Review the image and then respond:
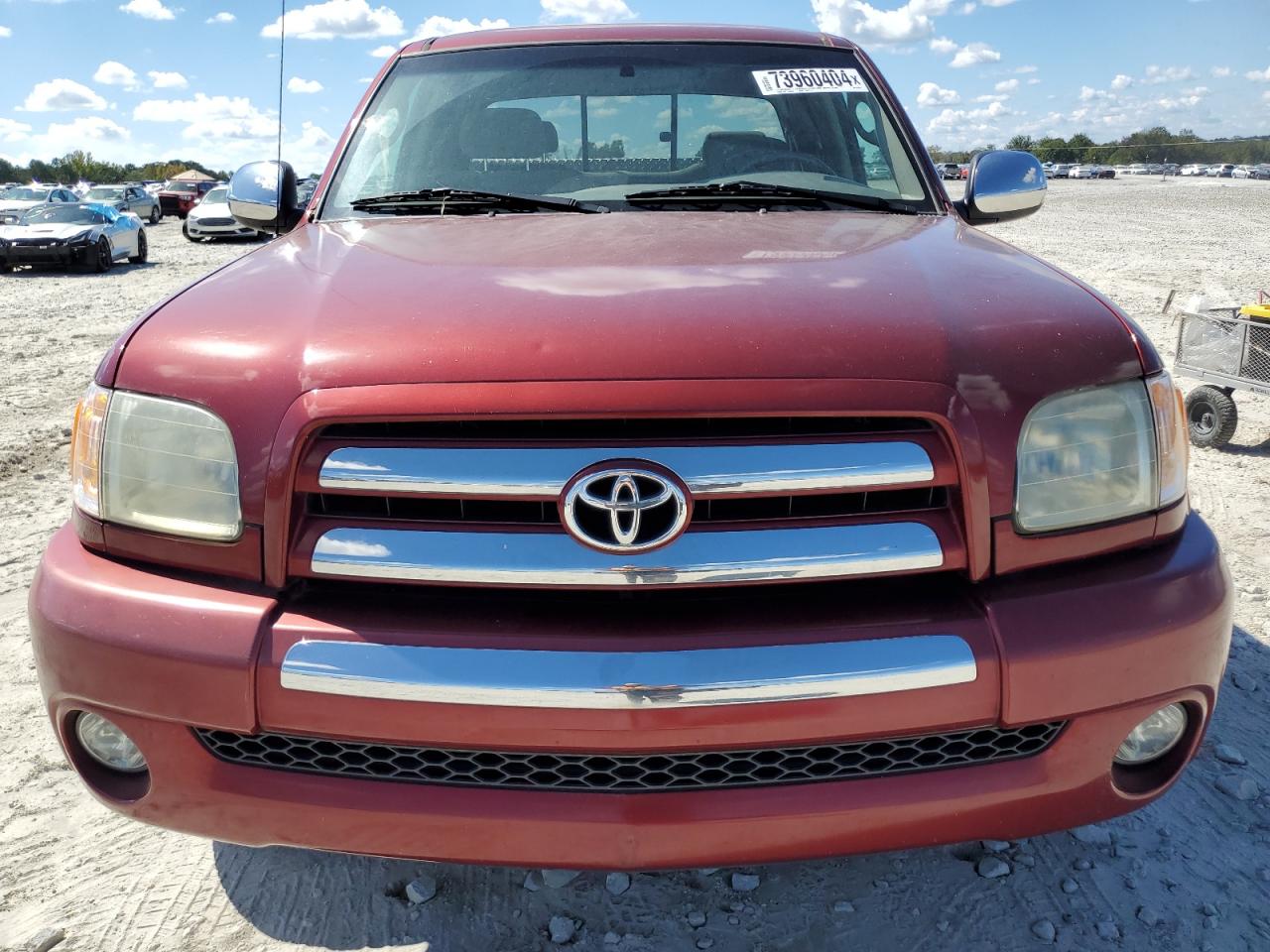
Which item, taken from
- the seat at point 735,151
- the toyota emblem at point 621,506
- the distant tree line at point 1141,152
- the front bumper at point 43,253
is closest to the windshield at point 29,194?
the front bumper at point 43,253

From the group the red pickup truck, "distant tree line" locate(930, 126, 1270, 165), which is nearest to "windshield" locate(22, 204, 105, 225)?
the red pickup truck

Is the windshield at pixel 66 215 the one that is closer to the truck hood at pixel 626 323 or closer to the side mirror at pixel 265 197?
the side mirror at pixel 265 197

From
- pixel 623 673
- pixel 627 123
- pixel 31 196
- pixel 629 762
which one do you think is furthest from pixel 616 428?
pixel 31 196

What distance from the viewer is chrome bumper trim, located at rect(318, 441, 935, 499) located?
1.57 m

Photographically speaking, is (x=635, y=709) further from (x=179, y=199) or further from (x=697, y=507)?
(x=179, y=199)

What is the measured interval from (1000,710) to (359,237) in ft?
5.63

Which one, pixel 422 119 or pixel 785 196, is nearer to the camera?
pixel 785 196

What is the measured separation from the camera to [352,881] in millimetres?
2230

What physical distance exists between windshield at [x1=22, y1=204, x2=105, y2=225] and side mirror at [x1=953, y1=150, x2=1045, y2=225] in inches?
688

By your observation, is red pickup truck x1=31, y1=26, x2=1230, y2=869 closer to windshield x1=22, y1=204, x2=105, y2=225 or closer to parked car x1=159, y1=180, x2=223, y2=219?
windshield x1=22, y1=204, x2=105, y2=225

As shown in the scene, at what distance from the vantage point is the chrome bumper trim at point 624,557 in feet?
5.17

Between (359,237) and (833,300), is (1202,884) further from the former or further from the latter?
(359,237)

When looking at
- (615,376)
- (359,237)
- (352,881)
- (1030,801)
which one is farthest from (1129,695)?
(359,237)

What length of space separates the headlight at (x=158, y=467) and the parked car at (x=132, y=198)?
112 ft
